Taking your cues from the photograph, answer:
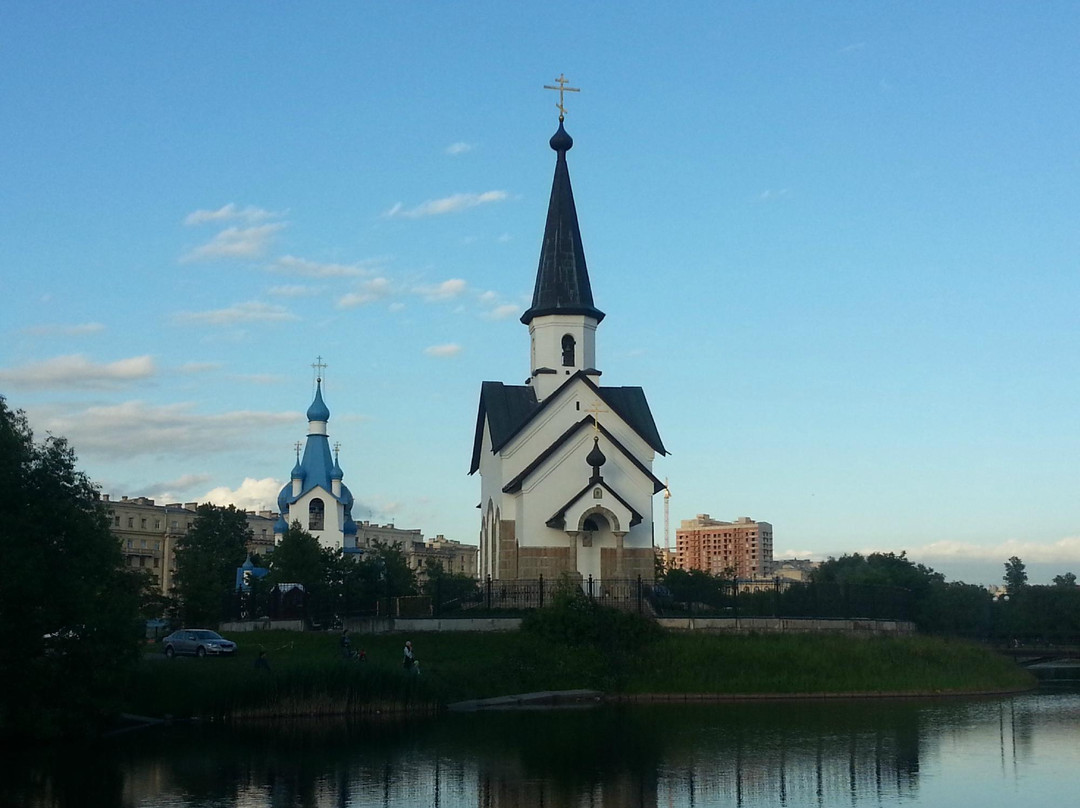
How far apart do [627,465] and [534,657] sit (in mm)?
10397

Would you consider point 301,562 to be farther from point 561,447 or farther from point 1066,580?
point 1066,580

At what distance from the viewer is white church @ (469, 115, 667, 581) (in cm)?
3956

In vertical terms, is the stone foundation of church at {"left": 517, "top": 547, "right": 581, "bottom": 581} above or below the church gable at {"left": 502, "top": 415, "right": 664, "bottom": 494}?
below

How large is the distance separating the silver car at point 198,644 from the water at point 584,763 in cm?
813

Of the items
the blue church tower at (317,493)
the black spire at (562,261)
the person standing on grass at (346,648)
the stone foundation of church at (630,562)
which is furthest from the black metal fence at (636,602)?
the blue church tower at (317,493)

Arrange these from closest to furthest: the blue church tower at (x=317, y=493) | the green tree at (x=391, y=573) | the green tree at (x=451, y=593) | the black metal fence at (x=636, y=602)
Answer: the black metal fence at (x=636, y=602) < the green tree at (x=451, y=593) < the green tree at (x=391, y=573) < the blue church tower at (x=317, y=493)

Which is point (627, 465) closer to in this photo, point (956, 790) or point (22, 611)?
point (22, 611)

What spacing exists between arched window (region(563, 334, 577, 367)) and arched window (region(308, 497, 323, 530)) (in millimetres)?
34172

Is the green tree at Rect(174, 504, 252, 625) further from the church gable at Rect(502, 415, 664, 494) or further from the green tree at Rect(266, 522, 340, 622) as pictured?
the church gable at Rect(502, 415, 664, 494)

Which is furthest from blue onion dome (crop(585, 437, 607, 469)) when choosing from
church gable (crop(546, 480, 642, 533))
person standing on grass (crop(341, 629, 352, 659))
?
person standing on grass (crop(341, 629, 352, 659))

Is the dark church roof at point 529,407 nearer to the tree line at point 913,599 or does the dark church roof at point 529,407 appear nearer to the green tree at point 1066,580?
the tree line at point 913,599

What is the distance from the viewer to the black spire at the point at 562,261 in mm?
42500

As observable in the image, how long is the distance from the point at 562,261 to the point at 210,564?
2228 centimetres

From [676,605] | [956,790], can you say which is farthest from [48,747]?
[676,605]
